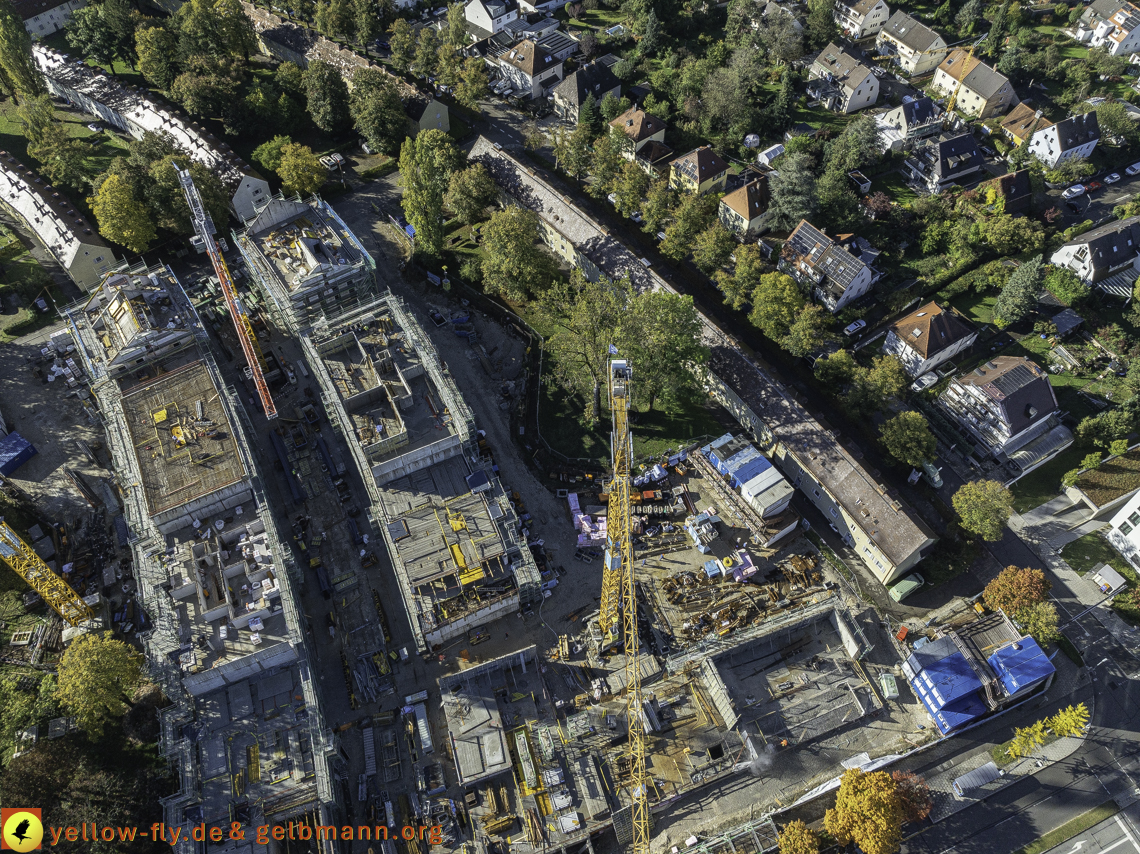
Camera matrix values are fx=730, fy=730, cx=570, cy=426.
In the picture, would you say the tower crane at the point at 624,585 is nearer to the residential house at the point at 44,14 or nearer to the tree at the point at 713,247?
the tree at the point at 713,247

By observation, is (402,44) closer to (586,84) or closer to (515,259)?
(586,84)

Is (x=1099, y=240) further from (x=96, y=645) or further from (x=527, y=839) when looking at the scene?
(x=96, y=645)

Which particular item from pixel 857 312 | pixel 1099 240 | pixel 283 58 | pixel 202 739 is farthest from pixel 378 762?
pixel 283 58

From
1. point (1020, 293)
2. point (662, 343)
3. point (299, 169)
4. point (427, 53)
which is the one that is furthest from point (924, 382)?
point (427, 53)

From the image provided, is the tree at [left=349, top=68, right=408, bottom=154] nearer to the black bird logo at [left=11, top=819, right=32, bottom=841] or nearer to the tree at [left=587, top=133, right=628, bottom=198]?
the tree at [left=587, top=133, right=628, bottom=198]

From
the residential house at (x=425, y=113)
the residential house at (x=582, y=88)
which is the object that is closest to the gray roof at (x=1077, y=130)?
the residential house at (x=582, y=88)

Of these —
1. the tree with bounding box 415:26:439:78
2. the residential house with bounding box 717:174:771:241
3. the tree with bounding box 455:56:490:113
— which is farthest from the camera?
the tree with bounding box 415:26:439:78

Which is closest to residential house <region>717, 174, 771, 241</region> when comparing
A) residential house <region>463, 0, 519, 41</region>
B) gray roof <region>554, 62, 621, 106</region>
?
gray roof <region>554, 62, 621, 106</region>
